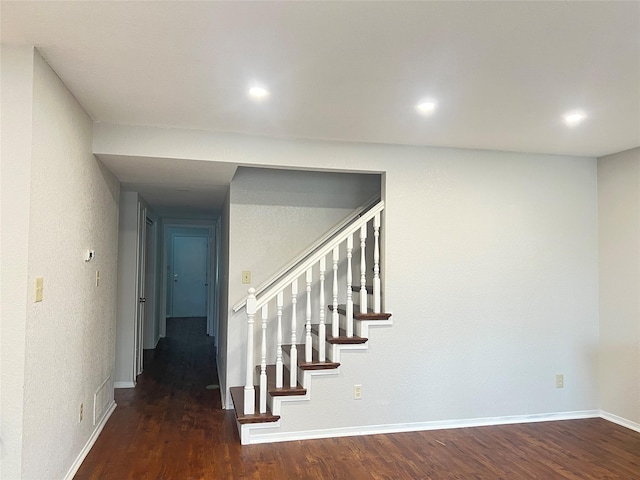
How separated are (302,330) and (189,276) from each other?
6.94 m

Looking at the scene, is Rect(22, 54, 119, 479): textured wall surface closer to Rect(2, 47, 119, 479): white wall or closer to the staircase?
Rect(2, 47, 119, 479): white wall

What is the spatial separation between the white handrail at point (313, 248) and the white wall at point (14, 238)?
1998mm

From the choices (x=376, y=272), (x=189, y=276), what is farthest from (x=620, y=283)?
(x=189, y=276)

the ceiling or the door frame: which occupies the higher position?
the ceiling

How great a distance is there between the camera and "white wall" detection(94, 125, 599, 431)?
345cm

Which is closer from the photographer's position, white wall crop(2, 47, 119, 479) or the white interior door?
white wall crop(2, 47, 119, 479)

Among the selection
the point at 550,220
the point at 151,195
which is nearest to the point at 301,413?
the point at 550,220

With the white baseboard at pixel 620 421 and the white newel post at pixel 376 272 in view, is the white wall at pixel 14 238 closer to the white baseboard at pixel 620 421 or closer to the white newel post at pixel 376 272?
the white newel post at pixel 376 272

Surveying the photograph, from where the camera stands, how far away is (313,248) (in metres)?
4.01

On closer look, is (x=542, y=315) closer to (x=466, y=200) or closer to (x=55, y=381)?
(x=466, y=200)

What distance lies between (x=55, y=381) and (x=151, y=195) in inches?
115

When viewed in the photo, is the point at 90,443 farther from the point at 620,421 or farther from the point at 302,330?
the point at 620,421

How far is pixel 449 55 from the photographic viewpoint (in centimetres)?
200

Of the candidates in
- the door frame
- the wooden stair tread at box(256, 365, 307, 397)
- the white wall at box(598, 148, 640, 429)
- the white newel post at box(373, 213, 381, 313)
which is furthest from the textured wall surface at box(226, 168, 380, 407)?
the door frame
